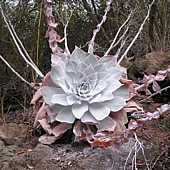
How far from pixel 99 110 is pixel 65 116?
0.09 metres

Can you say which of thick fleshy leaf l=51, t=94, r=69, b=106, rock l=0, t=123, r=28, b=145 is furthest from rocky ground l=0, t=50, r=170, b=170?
thick fleshy leaf l=51, t=94, r=69, b=106

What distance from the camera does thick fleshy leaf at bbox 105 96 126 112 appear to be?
4.08 feet

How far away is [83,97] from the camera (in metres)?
1.23

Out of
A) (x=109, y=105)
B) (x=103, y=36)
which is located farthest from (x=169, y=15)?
(x=109, y=105)

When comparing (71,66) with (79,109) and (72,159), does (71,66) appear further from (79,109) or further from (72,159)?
(72,159)

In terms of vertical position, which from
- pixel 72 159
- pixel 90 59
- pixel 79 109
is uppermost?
pixel 90 59

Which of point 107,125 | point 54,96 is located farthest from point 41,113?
point 107,125

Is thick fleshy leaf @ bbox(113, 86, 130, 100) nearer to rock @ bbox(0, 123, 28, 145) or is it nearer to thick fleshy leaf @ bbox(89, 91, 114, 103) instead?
thick fleshy leaf @ bbox(89, 91, 114, 103)

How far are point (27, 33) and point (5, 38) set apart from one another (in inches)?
4.7

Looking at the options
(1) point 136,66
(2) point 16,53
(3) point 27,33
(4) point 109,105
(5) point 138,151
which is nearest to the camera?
(5) point 138,151

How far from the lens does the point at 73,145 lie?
123cm

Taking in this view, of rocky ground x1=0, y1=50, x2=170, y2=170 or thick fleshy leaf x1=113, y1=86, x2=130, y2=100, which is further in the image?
thick fleshy leaf x1=113, y1=86, x2=130, y2=100

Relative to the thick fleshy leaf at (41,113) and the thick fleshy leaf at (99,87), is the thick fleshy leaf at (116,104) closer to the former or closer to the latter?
the thick fleshy leaf at (99,87)

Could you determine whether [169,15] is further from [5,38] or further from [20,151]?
[20,151]
